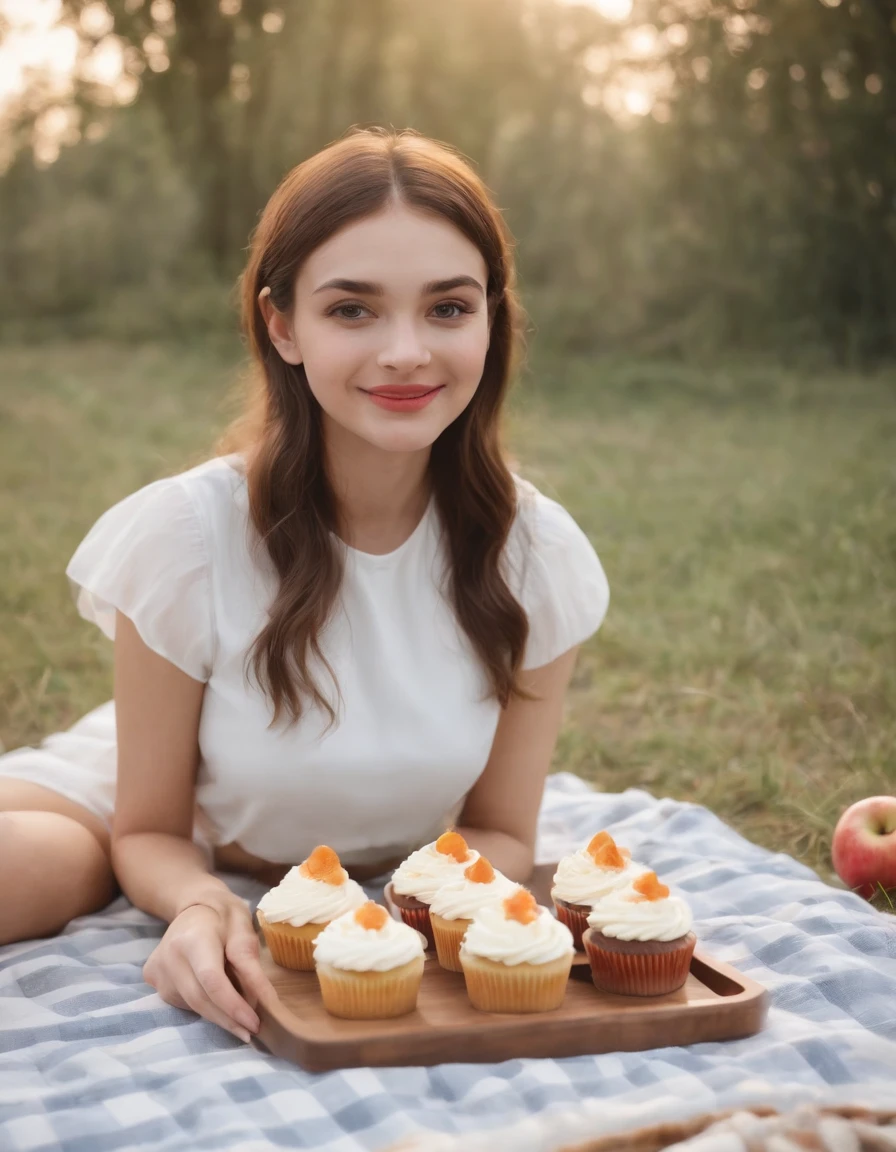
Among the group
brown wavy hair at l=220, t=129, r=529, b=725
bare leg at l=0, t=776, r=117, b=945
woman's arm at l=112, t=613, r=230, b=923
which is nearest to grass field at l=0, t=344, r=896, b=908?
brown wavy hair at l=220, t=129, r=529, b=725

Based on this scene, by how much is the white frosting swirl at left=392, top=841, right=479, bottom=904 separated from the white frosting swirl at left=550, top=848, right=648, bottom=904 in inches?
6.2

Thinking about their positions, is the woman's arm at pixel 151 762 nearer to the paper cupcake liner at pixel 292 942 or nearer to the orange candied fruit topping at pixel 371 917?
the paper cupcake liner at pixel 292 942

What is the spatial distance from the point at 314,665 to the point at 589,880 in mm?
660

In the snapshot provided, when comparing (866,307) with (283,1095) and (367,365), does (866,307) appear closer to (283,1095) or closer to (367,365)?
(367,365)

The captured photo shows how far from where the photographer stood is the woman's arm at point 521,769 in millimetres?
2828

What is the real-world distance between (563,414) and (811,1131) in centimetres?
782

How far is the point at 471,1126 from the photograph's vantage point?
182 centimetres

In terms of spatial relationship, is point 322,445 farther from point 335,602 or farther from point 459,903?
point 459,903

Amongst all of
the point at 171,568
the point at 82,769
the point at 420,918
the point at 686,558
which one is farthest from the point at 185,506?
the point at 686,558

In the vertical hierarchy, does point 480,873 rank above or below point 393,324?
below

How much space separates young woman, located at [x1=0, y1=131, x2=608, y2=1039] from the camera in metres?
2.43

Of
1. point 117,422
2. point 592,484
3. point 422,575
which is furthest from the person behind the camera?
point 117,422

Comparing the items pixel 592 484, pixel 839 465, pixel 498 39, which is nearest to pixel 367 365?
pixel 592 484

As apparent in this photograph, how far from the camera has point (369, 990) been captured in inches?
78.0
